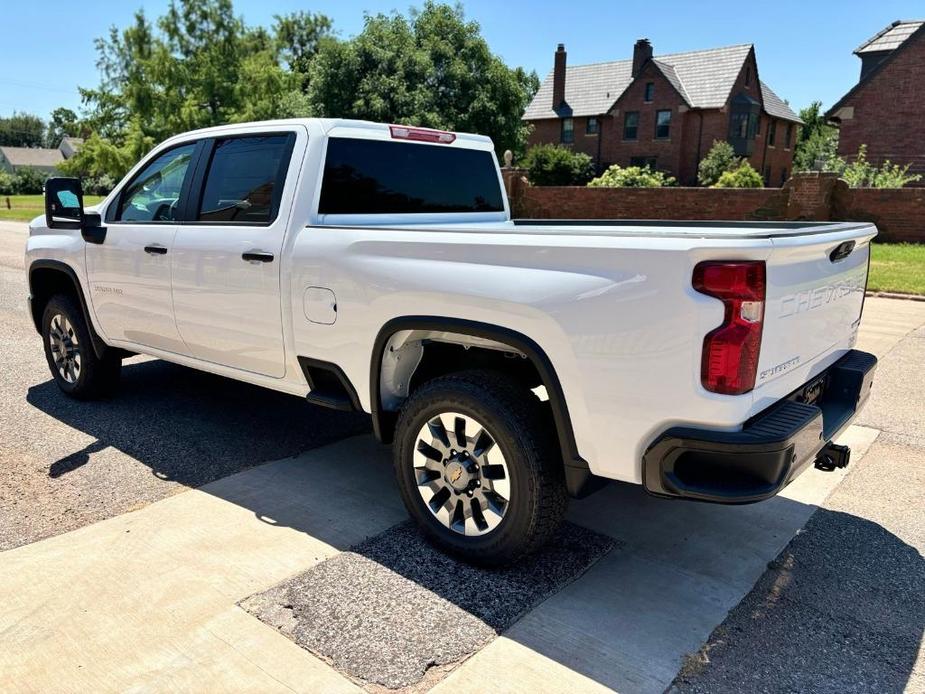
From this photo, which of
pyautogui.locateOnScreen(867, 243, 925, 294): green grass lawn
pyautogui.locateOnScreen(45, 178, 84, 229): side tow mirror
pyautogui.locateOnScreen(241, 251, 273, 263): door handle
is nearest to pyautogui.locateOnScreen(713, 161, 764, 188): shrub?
pyautogui.locateOnScreen(867, 243, 925, 294): green grass lawn

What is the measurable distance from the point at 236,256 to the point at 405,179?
1094mm

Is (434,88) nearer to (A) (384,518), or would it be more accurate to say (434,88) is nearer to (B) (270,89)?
(B) (270,89)

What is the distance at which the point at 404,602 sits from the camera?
310cm

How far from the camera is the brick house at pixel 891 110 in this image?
2942cm

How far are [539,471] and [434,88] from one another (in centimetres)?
3332

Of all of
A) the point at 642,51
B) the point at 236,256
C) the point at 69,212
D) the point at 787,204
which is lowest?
the point at 787,204

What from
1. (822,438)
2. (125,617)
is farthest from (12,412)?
(822,438)

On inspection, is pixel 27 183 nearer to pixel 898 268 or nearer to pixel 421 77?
pixel 421 77

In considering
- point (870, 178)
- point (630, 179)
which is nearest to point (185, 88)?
point (630, 179)

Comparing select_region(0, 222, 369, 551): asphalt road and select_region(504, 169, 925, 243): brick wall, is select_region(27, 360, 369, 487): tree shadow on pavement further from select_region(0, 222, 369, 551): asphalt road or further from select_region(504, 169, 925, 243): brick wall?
select_region(504, 169, 925, 243): brick wall

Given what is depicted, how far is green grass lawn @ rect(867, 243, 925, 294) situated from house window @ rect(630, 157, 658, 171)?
84.6 ft

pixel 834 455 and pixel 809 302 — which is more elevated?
pixel 809 302

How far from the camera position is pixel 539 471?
9.95 feet

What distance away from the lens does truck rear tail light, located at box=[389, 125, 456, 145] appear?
441 cm
